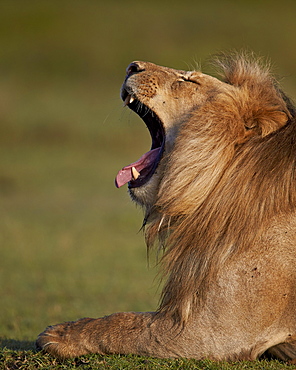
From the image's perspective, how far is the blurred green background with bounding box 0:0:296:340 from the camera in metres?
7.44

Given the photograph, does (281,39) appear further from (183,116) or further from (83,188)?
(183,116)

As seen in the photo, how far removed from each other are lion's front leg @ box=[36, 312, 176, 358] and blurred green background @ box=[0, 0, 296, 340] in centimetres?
83

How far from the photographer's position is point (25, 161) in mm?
17344

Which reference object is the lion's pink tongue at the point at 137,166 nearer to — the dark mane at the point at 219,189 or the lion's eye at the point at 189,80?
the dark mane at the point at 219,189

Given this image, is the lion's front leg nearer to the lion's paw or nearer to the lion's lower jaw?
the lion's paw

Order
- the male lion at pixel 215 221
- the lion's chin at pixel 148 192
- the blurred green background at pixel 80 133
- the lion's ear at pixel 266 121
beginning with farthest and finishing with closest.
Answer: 1. the blurred green background at pixel 80 133
2. the lion's chin at pixel 148 192
3. the lion's ear at pixel 266 121
4. the male lion at pixel 215 221

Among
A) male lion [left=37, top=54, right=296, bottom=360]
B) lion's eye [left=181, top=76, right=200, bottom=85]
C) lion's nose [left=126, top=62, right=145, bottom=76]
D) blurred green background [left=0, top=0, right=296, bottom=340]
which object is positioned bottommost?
blurred green background [left=0, top=0, right=296, bottom=340]

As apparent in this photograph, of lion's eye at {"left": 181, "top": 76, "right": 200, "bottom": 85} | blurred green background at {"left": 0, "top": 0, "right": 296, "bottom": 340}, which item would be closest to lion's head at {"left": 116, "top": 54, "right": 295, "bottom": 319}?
lion's eye at {"left": 181, "top": 76, "right": 200, "bottom": 85}

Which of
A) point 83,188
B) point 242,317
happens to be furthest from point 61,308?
point 83,188

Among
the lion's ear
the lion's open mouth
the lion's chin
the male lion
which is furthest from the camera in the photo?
the lion's open mouth

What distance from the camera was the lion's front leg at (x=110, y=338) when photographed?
3.47 meters

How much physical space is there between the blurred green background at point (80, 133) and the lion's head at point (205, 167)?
421 mm

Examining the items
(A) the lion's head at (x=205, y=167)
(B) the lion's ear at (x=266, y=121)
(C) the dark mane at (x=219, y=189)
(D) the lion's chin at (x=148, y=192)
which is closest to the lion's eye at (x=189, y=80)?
(A) the lion's head at (x=205, y=167)

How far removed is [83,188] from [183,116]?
35.1 ft
